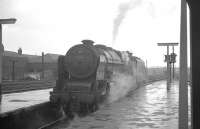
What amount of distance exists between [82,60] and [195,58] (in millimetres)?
10934

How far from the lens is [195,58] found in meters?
5.71

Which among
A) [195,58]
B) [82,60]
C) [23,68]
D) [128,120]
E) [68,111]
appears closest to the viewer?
[195,58]

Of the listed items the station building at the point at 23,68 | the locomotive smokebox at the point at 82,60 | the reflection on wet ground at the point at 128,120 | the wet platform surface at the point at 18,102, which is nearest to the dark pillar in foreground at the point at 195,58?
the reflection on wet ground at the point at 128,120

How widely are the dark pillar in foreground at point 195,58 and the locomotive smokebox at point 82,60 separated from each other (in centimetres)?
1058

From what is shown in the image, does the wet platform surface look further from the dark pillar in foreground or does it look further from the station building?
the station building

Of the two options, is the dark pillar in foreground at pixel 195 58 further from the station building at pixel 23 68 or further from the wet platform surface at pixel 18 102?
the station building at pixel 23 68

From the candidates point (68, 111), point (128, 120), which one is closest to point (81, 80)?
point (68, 111)

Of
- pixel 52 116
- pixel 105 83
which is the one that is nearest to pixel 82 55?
pixel 105 83

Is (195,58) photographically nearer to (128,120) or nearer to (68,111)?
(128,120)

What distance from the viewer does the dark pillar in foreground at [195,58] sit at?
5652 mm

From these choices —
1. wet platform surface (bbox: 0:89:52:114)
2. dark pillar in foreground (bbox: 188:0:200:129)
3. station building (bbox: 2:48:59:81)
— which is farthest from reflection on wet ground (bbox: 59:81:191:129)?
station building (bbox: 2:48:59:81)

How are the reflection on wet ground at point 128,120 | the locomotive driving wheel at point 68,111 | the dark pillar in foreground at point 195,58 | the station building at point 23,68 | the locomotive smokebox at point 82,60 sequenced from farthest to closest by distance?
the station building at point 23,68 < the locomotive smokebox at point 82,60 < the locomotive driving wheel at point 68,111 < the reflection on wet ground at point 128,120 < the dark pillar in foreground at point 195,58

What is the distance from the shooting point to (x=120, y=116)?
1274cm

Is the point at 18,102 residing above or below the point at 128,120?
above
